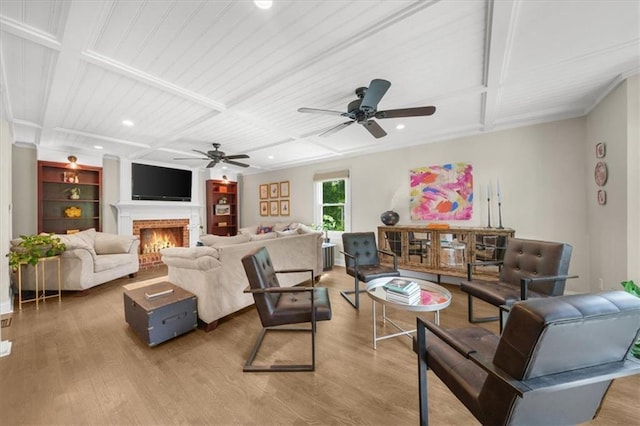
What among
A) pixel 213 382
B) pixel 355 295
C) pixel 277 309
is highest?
pixel 277 309

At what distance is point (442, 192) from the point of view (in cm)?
417

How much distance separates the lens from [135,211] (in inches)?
217

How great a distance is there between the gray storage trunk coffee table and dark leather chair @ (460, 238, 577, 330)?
2.99 metres

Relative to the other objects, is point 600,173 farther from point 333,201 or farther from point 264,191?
point 264,191

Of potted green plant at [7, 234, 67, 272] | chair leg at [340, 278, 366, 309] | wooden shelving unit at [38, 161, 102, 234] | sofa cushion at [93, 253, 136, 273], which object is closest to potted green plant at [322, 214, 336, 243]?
chair leg at [340, 278, 366, 309]

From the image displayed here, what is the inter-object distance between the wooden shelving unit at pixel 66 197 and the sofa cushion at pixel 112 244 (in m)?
1.03

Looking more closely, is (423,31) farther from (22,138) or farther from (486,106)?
(22,138)

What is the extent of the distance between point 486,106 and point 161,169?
6.69 m

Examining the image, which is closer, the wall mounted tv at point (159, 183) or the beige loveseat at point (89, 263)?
the beige loveseat at point (89, 263)

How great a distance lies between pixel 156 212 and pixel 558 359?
696cm

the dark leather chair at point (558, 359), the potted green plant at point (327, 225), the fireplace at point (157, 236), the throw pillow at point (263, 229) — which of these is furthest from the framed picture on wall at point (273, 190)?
the dark leather chair at point (558, 359)

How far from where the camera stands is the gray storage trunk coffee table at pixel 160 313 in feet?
7.36

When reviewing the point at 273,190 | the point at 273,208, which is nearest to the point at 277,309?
the point at 273,208

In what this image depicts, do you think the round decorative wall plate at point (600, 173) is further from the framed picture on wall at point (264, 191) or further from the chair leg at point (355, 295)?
the framed picture on wall at point (264, 191)
